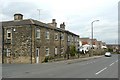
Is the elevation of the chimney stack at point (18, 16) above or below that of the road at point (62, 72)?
above

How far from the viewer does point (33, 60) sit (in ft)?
117

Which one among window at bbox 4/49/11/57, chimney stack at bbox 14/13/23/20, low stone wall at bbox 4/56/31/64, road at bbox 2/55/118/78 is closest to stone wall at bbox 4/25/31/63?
low stone wall at bbox 4/56/31/64

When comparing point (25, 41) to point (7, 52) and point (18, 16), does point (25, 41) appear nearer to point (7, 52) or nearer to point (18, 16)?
point (7, 52)

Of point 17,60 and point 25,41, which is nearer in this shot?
point 25,41

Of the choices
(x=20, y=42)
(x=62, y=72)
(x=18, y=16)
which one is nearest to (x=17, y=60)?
(x=20, y=42)

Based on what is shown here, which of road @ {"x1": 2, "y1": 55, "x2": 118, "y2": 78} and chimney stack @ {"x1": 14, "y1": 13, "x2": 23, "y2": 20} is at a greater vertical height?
chimney stack @ {"x1": 14, "y1": 13, "x2": 23, "y2": 20}

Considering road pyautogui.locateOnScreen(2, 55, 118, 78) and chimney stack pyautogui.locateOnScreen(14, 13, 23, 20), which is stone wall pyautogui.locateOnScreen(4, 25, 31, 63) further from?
road pyautogui.locateOnScreen(2, 55, 118, 78)

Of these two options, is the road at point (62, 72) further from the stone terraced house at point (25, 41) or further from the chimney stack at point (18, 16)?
the chimney stack at point (18, 16)

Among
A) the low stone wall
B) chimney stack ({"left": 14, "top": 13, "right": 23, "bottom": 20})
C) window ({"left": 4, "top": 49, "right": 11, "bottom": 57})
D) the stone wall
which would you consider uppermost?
chimney stack ({"left": 14, "top": 13, "right": 23, "bottom": 20})

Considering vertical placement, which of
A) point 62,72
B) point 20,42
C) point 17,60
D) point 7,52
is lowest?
point 17,60

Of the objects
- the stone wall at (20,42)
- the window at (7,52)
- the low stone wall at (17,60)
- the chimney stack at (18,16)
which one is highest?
the chimney stack at (18,16)

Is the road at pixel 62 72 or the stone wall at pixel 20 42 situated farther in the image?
the stone wall at pixel 20 42

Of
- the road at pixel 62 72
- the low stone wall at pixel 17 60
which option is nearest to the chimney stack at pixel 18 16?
the low stone wall at pixel 17 60

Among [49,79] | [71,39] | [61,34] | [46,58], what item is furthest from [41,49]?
[49,79]
